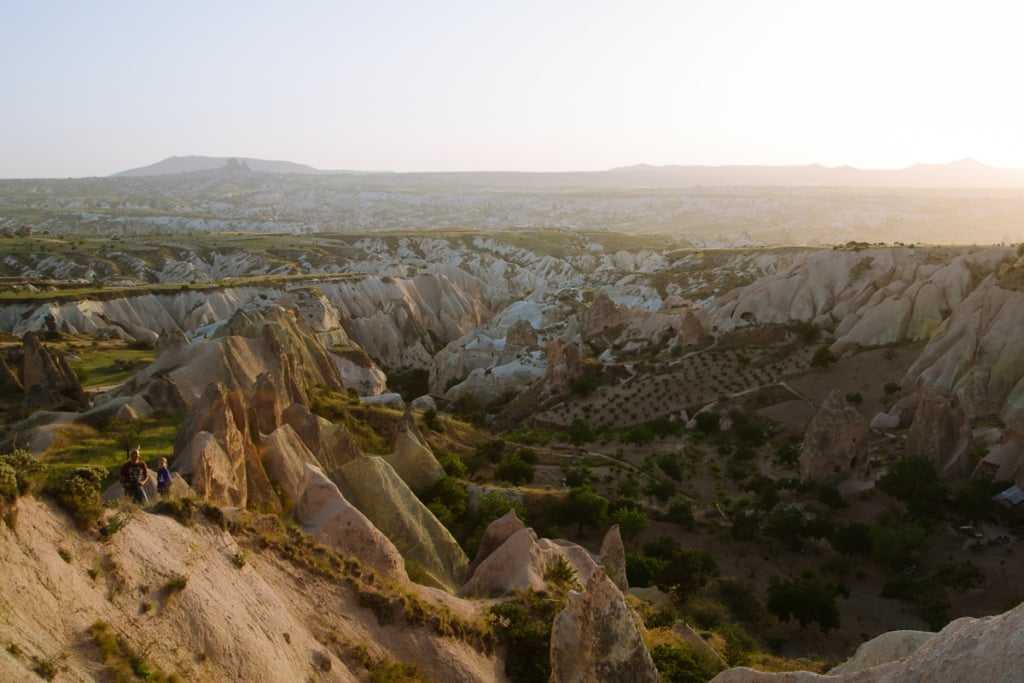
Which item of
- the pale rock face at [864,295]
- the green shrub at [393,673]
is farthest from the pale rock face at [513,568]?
the pale rock face at [864,295]

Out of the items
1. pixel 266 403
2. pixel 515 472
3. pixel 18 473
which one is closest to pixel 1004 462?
pixel 515 472

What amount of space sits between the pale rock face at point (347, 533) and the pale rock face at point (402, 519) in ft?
5.45

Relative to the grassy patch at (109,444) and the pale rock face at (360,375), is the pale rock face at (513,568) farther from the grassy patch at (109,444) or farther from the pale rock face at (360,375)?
the pale rock face at (360,375)

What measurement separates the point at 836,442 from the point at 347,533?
809 inches

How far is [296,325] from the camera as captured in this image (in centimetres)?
3281

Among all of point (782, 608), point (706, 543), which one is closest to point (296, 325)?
point (706, 543)

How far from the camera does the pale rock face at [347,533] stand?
12.7 m

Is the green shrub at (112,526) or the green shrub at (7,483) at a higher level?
the green shrub at (7,483)

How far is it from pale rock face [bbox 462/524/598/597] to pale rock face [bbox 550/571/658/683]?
3531 millimetres

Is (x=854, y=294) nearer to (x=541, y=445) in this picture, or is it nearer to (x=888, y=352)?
(x=888, y=352)

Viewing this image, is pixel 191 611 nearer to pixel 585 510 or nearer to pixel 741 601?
pixel 585 510

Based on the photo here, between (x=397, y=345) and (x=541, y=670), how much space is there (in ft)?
173

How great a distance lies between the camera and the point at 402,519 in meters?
15.6

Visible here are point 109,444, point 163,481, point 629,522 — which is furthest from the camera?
point 629,522
